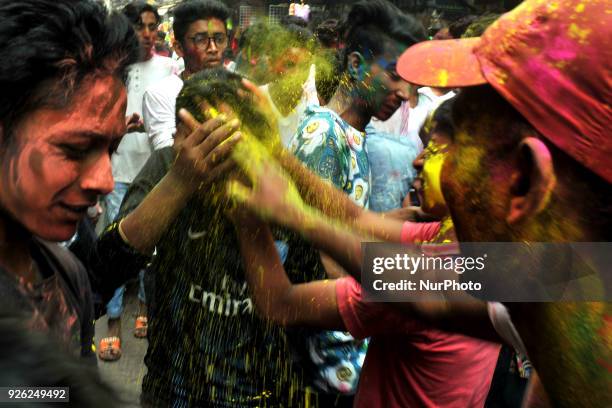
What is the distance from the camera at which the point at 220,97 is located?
2428 mm

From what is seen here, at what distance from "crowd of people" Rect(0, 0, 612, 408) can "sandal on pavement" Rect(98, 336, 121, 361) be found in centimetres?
230

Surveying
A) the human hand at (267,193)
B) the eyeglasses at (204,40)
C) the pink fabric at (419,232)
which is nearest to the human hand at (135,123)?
the eyeglasses at (204,40)

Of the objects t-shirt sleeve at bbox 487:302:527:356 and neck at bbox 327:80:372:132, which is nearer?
t-shirt sleeve at bbox 487:302:527:356

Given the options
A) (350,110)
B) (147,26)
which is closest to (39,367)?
(350,110)

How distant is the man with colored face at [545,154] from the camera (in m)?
1.34

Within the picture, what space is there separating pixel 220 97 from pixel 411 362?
1.08m

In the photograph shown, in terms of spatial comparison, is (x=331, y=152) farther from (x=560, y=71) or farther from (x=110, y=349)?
(x=110, y=349)

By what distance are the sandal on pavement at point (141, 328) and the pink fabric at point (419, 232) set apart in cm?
361

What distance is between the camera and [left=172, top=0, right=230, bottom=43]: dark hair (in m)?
5.36

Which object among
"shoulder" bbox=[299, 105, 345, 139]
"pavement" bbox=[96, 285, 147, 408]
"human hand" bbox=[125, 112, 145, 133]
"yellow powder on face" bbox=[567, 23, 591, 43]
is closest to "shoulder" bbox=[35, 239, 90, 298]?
"yellow powder on face" bbox=[567, 23, 591, 43]

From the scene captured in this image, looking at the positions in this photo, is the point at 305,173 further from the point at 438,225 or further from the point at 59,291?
the point at 59,291

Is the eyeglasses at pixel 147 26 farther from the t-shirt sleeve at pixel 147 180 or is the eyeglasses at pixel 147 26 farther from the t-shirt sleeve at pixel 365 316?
the t-shirt sleeve at pixel 365 316

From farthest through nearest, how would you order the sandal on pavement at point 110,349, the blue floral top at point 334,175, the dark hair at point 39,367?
the sandal on pavement at point 110,349 < the blue floral top at point 334,175 < the dark hair at point 39,367

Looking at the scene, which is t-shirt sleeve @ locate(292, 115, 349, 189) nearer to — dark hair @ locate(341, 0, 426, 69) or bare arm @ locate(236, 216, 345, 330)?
bare arm @ locate(236, 216, 345, 330)
